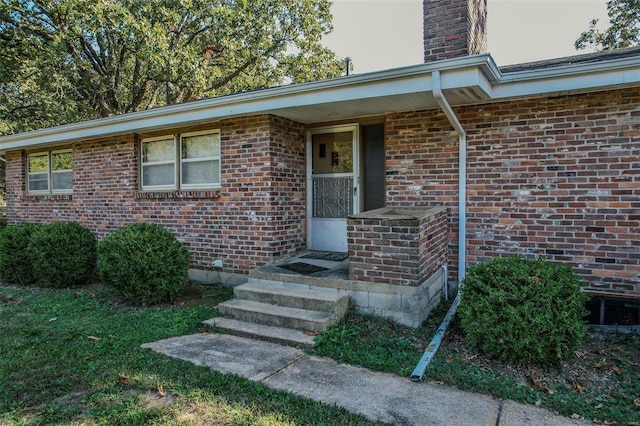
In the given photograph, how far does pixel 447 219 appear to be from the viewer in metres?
5.17

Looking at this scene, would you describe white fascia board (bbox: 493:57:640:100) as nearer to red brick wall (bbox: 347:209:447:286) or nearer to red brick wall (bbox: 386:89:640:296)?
red brick wall (bbox: 386:89:640:296)

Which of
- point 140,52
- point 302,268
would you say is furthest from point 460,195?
point 140,52

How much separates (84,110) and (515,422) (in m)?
16.4

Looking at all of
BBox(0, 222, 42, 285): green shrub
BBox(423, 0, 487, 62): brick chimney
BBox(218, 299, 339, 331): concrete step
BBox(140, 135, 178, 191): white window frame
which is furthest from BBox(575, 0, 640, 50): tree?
BBox(0, 222, 42, 285): green shrub

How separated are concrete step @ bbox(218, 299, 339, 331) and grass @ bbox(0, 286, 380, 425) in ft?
1.38

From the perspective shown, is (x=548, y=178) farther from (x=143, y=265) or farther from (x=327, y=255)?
(x=143, y=265)

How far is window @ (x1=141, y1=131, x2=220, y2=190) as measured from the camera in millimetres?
6539

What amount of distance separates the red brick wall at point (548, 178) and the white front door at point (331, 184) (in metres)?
1.08

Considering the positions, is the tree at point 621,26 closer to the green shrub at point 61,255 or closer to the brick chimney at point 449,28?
the brick chimney at point 449,28

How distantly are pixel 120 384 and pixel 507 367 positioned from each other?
3102mm

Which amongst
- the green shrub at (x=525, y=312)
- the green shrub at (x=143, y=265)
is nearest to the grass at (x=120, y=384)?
the green shrub at (x=143, y=265)

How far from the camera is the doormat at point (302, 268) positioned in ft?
16.8

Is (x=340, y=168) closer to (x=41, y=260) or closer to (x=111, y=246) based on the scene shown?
(x=111, y=246)

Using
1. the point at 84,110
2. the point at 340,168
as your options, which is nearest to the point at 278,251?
the point at 340,168
